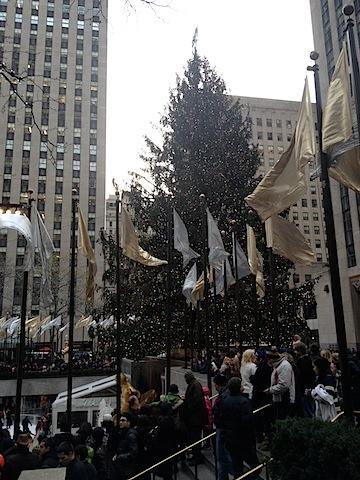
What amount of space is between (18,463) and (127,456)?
177 centimetres

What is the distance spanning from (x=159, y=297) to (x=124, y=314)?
7.24 ft

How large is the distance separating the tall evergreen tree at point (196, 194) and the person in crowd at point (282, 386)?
556 inches

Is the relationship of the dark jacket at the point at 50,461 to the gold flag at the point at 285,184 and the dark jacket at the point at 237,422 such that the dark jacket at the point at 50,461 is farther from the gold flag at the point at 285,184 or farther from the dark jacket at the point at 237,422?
the gold flag at the point at 285,184

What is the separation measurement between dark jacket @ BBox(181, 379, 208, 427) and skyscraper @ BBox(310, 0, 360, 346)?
30272mm

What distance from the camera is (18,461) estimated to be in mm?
7117

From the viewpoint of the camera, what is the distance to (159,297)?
24.7m

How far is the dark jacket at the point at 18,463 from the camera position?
6.97 m

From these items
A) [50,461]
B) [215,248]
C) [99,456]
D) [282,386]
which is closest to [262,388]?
[282,386]

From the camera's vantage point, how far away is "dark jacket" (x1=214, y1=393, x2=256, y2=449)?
6.61 m

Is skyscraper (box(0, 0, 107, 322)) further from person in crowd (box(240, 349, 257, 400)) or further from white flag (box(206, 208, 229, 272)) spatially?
person in crowd (box(240, 349, 257, 400))

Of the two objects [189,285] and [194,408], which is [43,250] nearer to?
[189,285]

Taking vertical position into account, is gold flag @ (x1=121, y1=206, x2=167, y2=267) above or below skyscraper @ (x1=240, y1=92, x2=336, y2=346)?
below

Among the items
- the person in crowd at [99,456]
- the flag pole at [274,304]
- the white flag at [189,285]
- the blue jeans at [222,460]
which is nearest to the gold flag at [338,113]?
the blue jeans at [222,460]

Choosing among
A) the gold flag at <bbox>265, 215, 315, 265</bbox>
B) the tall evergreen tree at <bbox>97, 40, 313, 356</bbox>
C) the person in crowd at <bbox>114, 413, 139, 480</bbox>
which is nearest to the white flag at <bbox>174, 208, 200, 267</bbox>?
the gold flag at <bbox>265, 215, 315, 265</bbox>
